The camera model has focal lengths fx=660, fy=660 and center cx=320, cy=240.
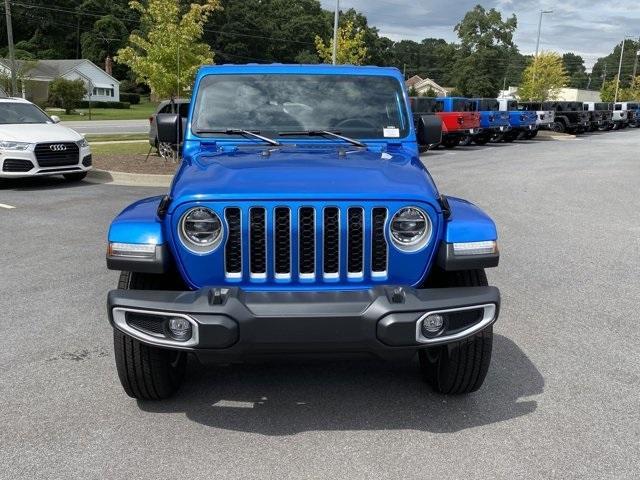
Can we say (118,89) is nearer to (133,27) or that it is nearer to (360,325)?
(133,27)

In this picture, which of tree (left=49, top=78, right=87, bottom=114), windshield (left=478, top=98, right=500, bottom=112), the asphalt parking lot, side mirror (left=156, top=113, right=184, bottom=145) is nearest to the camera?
the asphalt parking lot

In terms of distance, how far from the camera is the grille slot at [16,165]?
11719mm

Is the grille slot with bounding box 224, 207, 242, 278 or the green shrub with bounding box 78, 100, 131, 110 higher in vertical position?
the grille slot with bounding box 224, 207, 242, 278

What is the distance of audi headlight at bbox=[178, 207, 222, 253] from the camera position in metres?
3.24

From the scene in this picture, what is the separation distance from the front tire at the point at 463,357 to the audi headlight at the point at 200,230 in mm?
1186

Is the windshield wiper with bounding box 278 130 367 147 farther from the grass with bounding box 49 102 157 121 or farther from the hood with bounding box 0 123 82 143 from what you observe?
the grass with bounding box 49 102 157 121

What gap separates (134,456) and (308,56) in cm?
9666

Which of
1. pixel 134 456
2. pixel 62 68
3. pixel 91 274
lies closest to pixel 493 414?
pixel 134 456

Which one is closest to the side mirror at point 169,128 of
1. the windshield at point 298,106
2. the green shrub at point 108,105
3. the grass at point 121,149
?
the windshield at point 298,106

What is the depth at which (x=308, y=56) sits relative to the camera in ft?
314

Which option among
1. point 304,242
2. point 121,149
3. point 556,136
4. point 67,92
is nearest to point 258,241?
point 304,242

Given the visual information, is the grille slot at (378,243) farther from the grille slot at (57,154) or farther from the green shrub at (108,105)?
the green shrub at (108,105)

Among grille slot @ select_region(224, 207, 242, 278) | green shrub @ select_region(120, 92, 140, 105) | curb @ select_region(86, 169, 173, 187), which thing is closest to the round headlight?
grille slot @ select_region(224, 207, 242, 278)

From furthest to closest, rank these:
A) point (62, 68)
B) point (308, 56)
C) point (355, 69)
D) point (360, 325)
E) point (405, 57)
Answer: point (405, 57) < point (308, 56) < point (62, 68) < point (355, 69) < point (360, 325)
